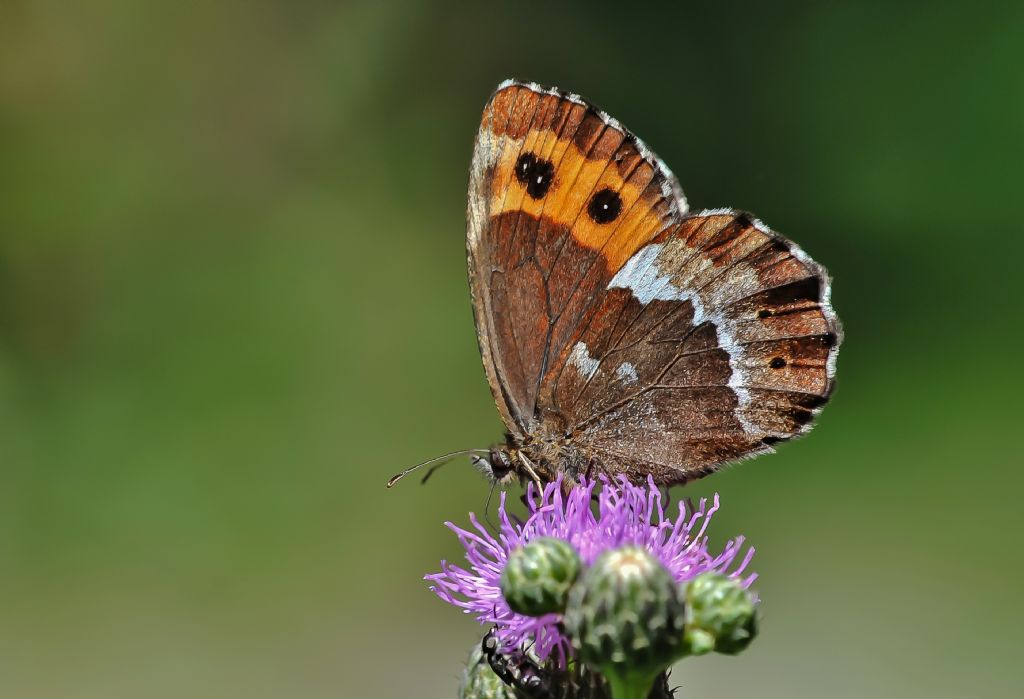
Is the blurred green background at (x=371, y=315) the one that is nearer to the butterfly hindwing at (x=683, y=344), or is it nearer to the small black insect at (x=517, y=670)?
the butterfly hindwing at (x=683, y=344)

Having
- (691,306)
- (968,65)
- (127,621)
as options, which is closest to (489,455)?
(691,306)

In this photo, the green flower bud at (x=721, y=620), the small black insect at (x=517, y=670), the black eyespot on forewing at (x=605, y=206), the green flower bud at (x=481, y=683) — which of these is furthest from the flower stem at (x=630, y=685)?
the black eyespot on forewing at (x=605, y=206)

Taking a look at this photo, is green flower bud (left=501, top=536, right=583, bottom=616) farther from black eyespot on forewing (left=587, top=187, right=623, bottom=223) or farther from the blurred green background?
the blurred green background

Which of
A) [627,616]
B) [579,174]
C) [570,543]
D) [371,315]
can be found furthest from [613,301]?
[371,315]

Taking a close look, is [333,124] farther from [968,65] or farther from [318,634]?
[968,65]

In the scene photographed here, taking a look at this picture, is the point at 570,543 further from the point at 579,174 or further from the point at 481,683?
the point at 579,174
